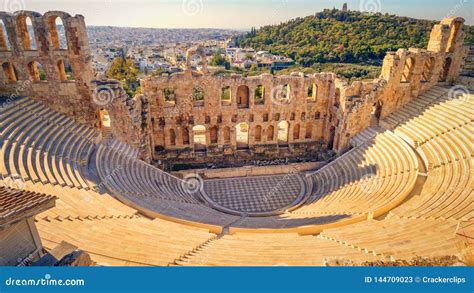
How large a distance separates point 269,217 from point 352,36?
49.4 metres

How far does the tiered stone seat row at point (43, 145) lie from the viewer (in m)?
12.5

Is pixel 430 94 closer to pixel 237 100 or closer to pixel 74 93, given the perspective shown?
pixel 237 100

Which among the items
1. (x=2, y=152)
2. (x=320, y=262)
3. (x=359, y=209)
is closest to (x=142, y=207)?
(x=2, y=152)

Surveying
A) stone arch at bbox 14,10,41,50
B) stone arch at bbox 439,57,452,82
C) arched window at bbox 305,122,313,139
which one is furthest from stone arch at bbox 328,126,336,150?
stone arch at bbox 14,10,41,50

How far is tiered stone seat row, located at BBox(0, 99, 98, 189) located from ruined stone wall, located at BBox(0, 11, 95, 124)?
103 cm

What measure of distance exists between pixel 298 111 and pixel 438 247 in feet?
51.2

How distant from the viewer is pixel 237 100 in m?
24.1

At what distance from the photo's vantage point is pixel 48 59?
18.2 m

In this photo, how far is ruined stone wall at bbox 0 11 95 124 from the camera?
1750 centimetres

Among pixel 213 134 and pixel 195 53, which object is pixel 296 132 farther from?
pixel 195 53

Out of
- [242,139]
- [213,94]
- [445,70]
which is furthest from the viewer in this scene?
[242,139]

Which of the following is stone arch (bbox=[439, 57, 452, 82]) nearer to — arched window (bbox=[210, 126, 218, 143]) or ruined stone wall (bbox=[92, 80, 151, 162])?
arched window (bbox=[210, 126, 218, 143])

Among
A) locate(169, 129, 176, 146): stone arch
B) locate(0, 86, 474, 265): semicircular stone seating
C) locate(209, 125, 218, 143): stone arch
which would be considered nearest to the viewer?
locate(0, 86, 474, 265): semicircular stone seating

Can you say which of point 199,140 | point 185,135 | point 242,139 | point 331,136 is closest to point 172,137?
point 185,135
